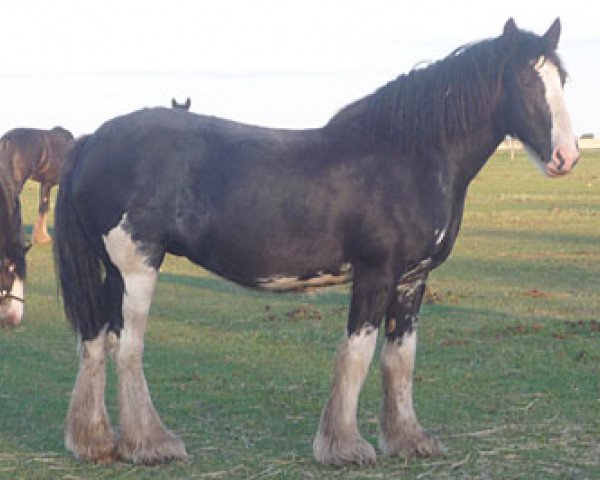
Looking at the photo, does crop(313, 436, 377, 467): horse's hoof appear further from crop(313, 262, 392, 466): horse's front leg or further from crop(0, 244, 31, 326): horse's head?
crop(0, 244, 31, 326): horse's head

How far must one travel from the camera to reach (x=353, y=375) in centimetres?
624

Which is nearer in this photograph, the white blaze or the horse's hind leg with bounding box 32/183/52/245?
the white blaze

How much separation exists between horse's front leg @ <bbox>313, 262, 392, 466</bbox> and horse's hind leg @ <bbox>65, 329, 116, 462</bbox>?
1.23 meters

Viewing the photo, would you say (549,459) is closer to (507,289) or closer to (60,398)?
(60,398)

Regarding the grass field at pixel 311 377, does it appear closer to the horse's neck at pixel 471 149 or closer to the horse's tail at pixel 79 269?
the horse's tail at pixel 79 269

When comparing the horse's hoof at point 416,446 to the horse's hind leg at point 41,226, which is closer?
the horse's hoof at point 416,446

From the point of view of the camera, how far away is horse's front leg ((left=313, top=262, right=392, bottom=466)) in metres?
6.19

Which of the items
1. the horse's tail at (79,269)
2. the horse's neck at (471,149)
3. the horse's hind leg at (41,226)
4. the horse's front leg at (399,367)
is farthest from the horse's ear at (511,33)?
the horse's hind leg at (41,226)

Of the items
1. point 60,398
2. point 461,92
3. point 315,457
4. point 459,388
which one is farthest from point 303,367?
point 461,92

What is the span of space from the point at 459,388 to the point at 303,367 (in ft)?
4.85

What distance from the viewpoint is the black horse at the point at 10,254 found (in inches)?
406

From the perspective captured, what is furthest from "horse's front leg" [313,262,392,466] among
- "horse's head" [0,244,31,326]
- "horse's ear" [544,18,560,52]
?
"horse's head" [0,244,31,326]

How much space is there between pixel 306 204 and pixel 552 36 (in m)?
1.66

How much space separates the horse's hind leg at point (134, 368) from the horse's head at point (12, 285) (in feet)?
14.9
